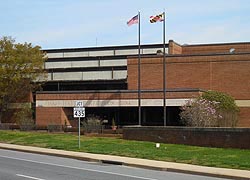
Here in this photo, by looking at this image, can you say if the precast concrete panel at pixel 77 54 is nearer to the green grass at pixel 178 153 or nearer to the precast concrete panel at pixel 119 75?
the precast concrete panel at pixel 119 75

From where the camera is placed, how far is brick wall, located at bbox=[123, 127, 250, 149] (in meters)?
26.8

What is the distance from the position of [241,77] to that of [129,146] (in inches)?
1190

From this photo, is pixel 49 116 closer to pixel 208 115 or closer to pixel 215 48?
pixel 208 115

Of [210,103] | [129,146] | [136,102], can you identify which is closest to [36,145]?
[129,146]

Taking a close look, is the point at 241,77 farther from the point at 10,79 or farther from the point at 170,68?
the point at 10,79

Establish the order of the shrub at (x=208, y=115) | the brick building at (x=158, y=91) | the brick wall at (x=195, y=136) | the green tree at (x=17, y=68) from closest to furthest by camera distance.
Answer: the brick wall at (x=195, y=136)
the shrub at (x=208, y=115)
the brick building at (x=158, y=91)
the green tree at (x=17, y=68)

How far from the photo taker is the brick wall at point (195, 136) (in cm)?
2681

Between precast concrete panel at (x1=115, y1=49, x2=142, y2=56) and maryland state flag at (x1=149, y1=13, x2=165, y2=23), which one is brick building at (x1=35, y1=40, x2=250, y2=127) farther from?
precast concrete panel at (x1=115, y1=49, x2=142, y2=56)

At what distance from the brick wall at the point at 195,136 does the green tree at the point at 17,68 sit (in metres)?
30.9

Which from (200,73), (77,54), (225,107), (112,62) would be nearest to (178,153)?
(225,107)

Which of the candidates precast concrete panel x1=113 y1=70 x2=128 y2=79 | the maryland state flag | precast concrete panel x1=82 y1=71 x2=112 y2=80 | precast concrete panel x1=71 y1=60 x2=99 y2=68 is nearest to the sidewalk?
the maryland state flag

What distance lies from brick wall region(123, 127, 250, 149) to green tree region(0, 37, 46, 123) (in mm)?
30906

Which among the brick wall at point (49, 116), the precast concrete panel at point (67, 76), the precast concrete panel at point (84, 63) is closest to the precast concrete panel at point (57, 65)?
the precast concrete panel at point (84, 63)

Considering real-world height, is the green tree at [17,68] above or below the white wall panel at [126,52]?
below
